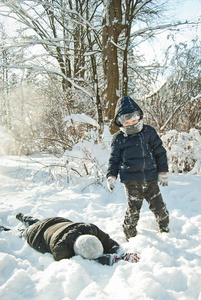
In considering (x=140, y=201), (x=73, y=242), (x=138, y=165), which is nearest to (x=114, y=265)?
(x=73, y=242)

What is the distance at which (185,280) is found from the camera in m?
1.45

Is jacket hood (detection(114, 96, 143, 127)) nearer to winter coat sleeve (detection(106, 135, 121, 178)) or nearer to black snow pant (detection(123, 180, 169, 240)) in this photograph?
winter coat sleeve (detection(106, 135, 121, 178))

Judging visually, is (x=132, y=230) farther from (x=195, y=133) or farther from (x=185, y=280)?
(x=195, y=133)

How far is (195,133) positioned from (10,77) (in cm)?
1653

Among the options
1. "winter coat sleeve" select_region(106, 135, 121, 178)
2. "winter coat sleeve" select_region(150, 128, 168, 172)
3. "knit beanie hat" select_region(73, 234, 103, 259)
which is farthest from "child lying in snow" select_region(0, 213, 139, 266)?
"winter coat sleeve" select_region(150, 128, 168, 172)

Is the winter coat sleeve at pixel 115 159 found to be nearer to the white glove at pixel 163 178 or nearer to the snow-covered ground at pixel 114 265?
the white glove at pixel 163 178

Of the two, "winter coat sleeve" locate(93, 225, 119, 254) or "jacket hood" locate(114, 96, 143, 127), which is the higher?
"jacket hood" locate(114, 96, 143, 127)

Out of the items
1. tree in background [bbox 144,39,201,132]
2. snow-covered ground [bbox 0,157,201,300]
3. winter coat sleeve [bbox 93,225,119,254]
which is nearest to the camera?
snow-covered ground [bbox 0,157,201,300]

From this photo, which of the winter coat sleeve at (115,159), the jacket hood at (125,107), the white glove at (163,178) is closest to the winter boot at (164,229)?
the white glove at (163,178)

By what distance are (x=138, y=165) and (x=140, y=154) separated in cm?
12

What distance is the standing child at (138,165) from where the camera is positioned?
2.18 metres

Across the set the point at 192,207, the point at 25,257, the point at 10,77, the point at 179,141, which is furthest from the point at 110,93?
the point at 10,77

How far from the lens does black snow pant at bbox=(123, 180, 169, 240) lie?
221 cm

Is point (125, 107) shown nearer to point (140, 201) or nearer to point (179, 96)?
point (140, 201)
